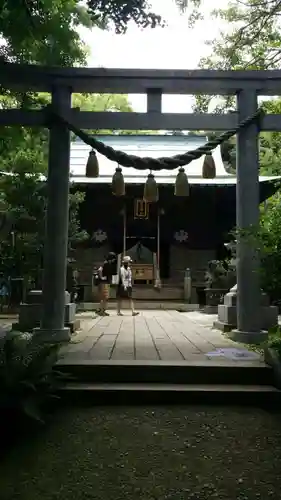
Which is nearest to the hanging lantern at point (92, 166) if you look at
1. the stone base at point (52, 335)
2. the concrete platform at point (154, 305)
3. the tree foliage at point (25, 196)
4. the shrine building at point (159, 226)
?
the tree foliage at point (25, 196)

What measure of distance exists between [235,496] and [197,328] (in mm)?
5196

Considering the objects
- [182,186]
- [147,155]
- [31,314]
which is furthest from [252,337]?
[147,155]

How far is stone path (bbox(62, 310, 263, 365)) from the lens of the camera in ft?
15.1

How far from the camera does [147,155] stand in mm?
18203

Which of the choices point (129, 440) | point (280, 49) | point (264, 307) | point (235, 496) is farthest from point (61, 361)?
point (280, 49)

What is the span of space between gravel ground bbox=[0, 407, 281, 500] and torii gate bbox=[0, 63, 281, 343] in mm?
2389

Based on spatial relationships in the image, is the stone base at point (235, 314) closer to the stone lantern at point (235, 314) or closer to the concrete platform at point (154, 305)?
the stone lantern at point (235, 314)

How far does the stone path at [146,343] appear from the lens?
461cm

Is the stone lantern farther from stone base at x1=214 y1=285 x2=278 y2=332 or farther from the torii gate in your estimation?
the torii gate

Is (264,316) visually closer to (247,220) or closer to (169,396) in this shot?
(247,220)

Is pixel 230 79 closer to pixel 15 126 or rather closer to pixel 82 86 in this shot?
pixel 82 86

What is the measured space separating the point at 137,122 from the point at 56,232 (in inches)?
82.7

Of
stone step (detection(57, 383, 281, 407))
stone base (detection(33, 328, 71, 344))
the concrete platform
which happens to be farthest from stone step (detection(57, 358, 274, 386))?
the concrete platform

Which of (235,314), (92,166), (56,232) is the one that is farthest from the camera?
(235,314)
